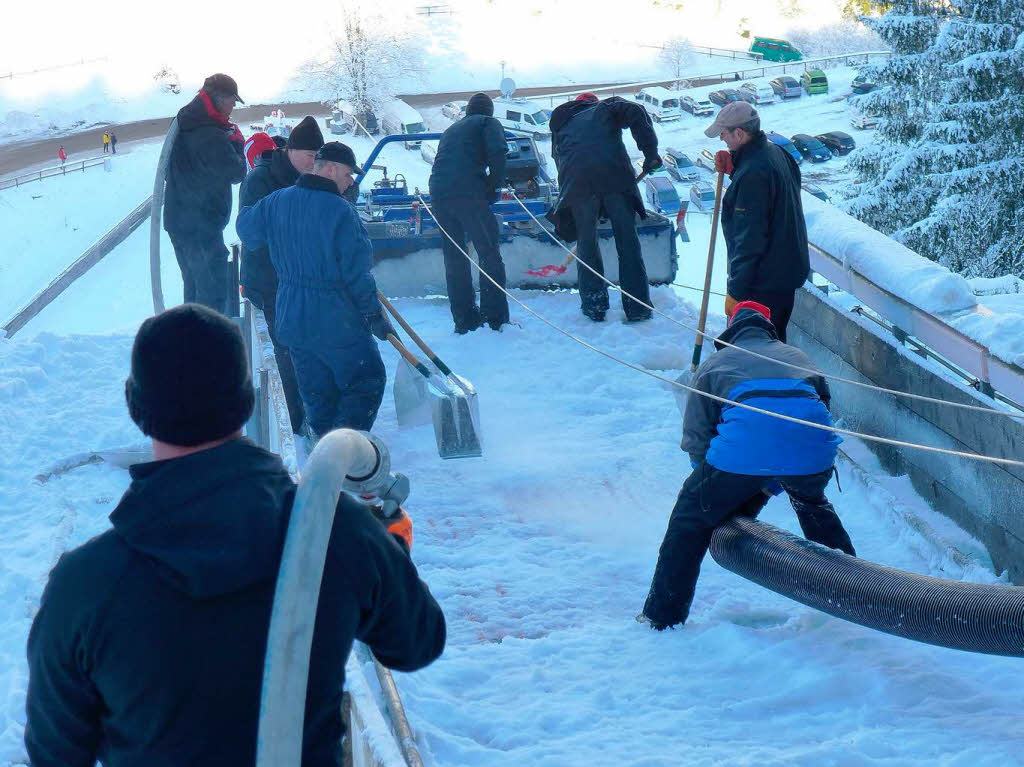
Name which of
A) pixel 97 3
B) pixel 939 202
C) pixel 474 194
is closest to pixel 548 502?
pixel 474 194

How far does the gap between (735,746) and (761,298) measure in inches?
125

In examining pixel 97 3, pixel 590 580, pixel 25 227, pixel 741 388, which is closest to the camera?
pixel 741 388

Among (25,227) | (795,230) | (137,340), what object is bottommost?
(25,227)

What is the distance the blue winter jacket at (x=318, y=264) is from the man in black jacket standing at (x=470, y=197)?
8.19 feet

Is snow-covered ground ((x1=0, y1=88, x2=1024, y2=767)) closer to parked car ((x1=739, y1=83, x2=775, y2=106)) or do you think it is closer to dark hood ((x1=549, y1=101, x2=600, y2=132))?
dark hood ((x1=549, y1=101, x2=600, y2=132))

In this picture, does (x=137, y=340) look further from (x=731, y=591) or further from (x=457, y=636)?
(x=731, y=591)

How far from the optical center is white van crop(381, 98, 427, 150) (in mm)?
31156

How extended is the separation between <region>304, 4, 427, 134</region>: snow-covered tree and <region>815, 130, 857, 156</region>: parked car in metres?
16.0

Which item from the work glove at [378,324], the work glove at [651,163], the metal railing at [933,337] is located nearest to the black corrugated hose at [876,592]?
the metal railing at [933,337]

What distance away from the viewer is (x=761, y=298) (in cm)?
603

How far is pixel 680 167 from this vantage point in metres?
26.2

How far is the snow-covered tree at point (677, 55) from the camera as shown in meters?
45.7

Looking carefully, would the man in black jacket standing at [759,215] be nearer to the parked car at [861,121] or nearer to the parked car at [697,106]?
the parked car at [861,121]

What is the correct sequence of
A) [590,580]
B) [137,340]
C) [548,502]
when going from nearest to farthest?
1. [137,340]
2. [590,580]
3. [548,502]
